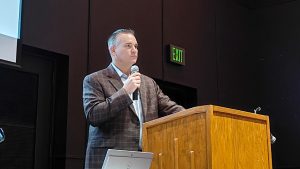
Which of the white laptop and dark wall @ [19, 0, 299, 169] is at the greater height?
dark wall @ [19, 0, 299, 169]

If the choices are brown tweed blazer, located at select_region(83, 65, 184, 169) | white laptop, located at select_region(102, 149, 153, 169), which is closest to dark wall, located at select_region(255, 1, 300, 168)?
brown tweed blazer, located at select_region(83, 65, 184, 169)

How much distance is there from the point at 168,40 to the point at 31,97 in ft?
5.63

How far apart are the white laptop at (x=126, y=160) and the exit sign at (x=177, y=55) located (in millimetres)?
2685

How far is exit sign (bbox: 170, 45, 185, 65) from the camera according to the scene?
4.56m

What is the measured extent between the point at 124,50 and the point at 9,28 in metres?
0.78

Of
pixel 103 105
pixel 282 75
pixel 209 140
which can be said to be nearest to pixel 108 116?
pixel 103 105

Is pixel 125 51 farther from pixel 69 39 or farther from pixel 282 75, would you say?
pixel 282 75

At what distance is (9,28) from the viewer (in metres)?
2.76

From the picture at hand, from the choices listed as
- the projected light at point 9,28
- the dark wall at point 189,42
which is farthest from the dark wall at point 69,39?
the projected light at point 9,28

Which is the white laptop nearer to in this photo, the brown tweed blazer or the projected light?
the brown tweed blazer

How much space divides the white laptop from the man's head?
0.69 m

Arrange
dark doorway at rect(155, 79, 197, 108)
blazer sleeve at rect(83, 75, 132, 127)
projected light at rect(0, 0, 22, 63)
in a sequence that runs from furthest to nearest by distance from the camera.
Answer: dark doorway at rect(155, 79, 197, 108) → projected light at rect(0, 0, 22, 63) → blazer sleeve at rect(83, 75, 132, 127)

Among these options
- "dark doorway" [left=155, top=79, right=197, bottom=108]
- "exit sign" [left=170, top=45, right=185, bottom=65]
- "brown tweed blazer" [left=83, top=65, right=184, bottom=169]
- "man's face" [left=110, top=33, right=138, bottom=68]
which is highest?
"exit sign" [left=170, top=45, right=185, bottom=65]

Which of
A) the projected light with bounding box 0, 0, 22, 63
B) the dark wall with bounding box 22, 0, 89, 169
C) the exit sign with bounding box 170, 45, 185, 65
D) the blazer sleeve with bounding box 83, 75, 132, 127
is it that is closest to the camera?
the blazer sleeve with bounding box 83, 75, 132, 127
